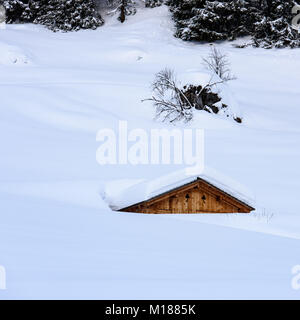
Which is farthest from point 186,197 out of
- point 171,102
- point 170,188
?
point 171,102

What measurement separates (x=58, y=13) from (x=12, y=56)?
33.4ft

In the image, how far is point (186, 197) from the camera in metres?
6.84

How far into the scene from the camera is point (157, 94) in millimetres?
15805

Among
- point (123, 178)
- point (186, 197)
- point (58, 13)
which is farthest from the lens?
point (58, 13)

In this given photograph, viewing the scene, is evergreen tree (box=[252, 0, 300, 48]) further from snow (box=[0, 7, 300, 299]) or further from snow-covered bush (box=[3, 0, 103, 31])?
snow-covered bush (box=[3, 0, 103, 31])

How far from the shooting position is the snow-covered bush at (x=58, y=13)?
29172 mm

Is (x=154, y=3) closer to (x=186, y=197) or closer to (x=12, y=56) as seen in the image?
(x=12, y=56)

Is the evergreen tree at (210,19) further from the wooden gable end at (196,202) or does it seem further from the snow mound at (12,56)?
the wooden gable end at (196,202)

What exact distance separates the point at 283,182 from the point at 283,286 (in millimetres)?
6428

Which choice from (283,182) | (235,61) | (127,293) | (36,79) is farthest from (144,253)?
(235,61)

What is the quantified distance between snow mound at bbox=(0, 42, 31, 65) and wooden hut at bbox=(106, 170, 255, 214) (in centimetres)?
1608

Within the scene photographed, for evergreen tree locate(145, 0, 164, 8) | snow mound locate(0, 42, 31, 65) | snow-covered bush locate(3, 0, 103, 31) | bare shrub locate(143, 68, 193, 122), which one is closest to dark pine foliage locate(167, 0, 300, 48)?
evergreen tree locate(145, 0, 164, 8)

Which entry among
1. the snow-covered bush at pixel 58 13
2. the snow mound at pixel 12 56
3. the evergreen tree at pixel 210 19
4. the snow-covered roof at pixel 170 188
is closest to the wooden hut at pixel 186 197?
the snow-covered roof at pixel 170 188
